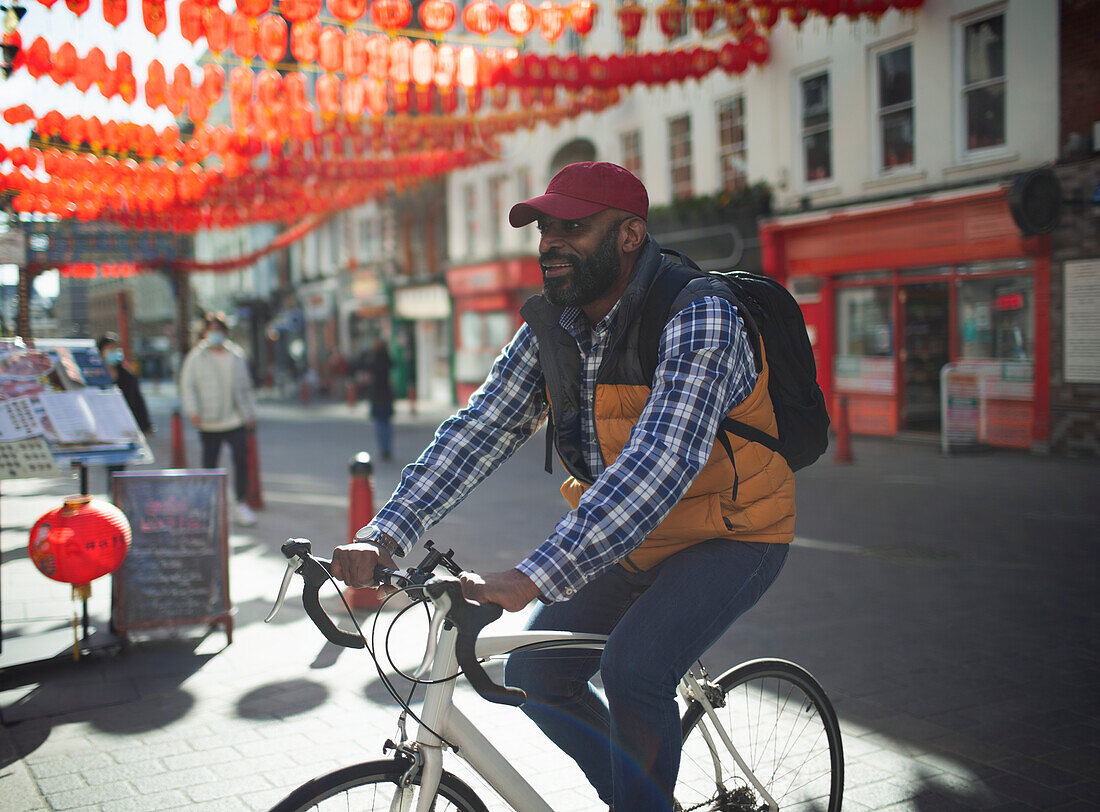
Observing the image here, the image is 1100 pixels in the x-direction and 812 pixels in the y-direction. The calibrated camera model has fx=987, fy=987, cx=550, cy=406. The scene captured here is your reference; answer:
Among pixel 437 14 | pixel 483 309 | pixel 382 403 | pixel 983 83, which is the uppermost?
pixel 983 83

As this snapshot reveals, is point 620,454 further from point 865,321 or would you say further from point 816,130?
point 816,130

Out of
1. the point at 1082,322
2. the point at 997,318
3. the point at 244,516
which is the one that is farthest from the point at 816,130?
the point at 244,516

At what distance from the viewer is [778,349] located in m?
2.57

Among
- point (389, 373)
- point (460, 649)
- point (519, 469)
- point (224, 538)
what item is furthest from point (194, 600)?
point (389, 373)

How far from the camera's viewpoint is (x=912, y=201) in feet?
49.3

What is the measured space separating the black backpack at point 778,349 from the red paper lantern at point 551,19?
29.5 ft

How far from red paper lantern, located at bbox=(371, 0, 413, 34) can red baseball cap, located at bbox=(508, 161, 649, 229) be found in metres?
8.46

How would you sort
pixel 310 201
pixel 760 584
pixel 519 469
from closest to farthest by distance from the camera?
1. pixel 760 584
2. pixel 519 469
3. pixel 310 201

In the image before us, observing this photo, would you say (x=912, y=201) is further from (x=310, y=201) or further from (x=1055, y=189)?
(x=310, y=201)

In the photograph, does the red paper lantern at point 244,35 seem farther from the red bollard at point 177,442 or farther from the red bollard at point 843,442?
the red bollard at point 843,442

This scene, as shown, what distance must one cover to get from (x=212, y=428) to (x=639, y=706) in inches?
307

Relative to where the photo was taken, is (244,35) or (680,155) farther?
(680,155)

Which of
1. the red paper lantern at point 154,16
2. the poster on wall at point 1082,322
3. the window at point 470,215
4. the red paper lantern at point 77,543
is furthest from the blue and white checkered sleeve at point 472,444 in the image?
the window at point 470,215

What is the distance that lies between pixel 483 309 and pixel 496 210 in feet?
8.97
